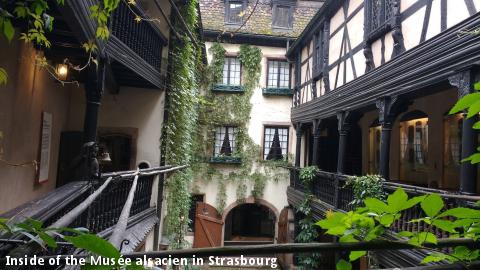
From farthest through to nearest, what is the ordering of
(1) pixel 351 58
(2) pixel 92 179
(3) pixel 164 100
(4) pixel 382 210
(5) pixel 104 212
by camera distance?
(1) pixel 351 58 < (3) pixel 164 100 < (5) pixel 104 212 < (2) pixel 92 179 < (4) pixel 382 210

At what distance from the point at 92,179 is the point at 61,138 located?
11.3ft

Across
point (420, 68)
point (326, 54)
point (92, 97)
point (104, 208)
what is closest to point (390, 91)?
point (420, 68)

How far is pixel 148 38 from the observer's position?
677 centimetres

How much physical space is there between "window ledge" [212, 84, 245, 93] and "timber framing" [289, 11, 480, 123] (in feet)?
22.2

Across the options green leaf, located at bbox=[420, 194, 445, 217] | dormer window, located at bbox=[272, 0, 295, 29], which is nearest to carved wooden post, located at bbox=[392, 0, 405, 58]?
green leaf, located at bbox=[420, 194, 445, 217]

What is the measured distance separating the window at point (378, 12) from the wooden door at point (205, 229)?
31.6 ft

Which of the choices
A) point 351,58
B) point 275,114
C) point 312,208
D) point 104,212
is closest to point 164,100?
point 104,212

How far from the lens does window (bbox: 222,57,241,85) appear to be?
15.6 meters

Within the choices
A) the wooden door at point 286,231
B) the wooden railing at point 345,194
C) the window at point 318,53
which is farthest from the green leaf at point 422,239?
the wooden door at point 286,231

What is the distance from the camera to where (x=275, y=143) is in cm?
1562

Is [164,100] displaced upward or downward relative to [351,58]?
downward

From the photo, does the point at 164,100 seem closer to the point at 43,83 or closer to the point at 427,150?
the point at 43,83

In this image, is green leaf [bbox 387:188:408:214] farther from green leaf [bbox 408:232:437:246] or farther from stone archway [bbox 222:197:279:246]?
stone archway [bbox 222:197:279:246]

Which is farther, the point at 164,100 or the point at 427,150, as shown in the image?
the point at 427,150
